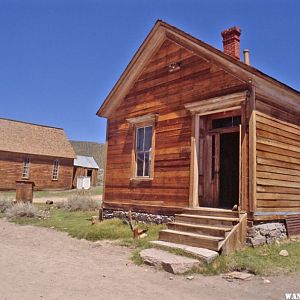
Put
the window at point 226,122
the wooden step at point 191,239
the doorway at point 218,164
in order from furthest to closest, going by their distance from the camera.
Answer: the doorway at point 218,164
the window at point 226,122
the wooden step at point 191,239

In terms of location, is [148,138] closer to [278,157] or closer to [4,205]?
[278,157]

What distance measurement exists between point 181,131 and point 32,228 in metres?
6.30

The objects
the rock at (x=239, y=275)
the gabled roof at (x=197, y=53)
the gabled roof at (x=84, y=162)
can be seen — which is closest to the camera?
the rock at (x=239, y=275)

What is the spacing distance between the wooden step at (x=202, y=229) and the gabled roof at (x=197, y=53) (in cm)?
367

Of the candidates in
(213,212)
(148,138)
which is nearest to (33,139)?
(148,138)

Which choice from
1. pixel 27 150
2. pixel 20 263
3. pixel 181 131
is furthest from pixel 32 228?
pixel 27 150

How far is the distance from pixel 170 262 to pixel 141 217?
4996 millimetres

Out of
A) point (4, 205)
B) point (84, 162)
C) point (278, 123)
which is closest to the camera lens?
point (278, 123)

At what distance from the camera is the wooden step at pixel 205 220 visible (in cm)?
813

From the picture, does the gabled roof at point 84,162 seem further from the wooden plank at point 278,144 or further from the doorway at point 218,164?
the wooden plank at point 278,144

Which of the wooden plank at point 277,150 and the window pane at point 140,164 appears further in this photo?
the window pane at point 140,164

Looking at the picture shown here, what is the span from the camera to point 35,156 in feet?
108

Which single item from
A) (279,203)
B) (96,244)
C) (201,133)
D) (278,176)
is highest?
Answer: (201,133)

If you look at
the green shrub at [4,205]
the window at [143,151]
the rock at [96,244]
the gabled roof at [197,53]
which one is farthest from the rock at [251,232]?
the green shrub at [4,205]
